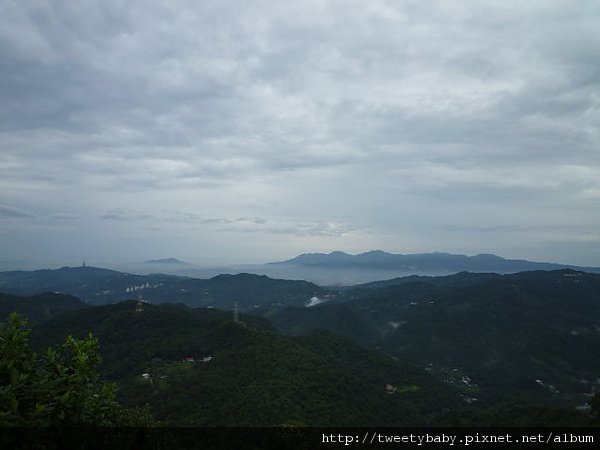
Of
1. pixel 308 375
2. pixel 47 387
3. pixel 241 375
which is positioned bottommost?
pixel 308 375

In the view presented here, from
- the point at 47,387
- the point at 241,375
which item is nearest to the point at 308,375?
the point at 241,375

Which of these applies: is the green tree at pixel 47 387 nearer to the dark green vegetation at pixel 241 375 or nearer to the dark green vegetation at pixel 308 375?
the dark green vegetation at pixel 241 375

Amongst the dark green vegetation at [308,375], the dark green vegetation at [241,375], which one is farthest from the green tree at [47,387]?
the dark green vegetation at [308,375]

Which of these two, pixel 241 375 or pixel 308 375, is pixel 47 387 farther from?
pixel 308 375

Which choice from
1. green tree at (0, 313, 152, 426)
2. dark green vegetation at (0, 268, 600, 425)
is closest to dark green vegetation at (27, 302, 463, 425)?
dark green vegetation at (0, 268, 600, 425)

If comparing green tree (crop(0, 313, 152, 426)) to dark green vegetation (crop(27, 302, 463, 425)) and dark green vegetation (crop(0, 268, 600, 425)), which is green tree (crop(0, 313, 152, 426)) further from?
dark green vegetation (crop(0, 268, 600, 425))

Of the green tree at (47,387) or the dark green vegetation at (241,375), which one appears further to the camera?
the dark green vegetation at (241,375)
